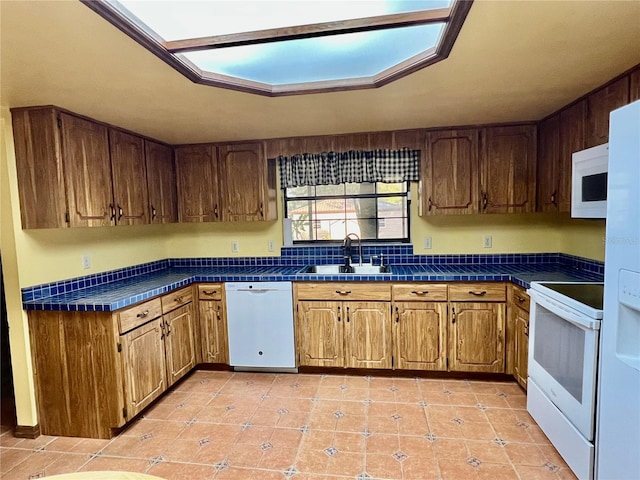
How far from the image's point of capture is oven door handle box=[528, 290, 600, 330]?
5.29ft

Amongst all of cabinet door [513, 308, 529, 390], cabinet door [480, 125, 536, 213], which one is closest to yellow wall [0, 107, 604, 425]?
cabinet door [480, 125, 536, 213]

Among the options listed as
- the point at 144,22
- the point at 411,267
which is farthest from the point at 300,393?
the point at 144,22

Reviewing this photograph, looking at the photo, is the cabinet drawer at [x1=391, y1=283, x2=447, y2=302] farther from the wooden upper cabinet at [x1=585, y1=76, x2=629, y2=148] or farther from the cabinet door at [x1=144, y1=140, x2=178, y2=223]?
the cabinet door at [x1=144, y1=140, x2=178, y2=223]

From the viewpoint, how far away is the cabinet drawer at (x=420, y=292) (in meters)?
2.81

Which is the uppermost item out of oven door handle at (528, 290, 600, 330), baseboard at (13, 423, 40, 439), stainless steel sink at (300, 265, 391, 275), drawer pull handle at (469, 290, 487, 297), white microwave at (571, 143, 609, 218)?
white microwave at (571, 143, 609, 218)

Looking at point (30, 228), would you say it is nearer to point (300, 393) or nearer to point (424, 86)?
point (300, 393)

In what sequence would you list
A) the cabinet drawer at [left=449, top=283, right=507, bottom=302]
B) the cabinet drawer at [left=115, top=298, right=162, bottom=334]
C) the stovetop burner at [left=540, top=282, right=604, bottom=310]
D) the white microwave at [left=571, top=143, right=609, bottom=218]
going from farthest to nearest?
1. the cabinet drawer at [left=449, top=283, right=507, bottom=302]
2. the cabinet drawer at [left=115, top=298, right=162, bottom=334]
3. the stovetop burner at [left=540, top=282, right=604, bottom=310]
4. the white microwave at [left=571, top=143, right=609, bottom=218]

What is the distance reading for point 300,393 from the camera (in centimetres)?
273

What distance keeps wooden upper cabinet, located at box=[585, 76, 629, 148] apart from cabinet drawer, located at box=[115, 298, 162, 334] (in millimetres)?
3181

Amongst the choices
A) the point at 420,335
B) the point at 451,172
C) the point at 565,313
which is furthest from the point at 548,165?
the point at 420,335

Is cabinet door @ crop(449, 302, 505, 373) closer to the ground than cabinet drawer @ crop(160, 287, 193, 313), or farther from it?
closer to the ground

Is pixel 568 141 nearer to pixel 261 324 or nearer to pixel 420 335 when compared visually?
pixel 420 335

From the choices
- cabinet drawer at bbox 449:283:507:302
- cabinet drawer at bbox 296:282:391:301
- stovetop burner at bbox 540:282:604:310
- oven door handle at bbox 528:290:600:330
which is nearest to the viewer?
oven door handle at bbox 528:290:600:330

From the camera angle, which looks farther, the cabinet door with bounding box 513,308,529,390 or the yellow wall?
the cabinet door with bounding box 513,308,529,390
